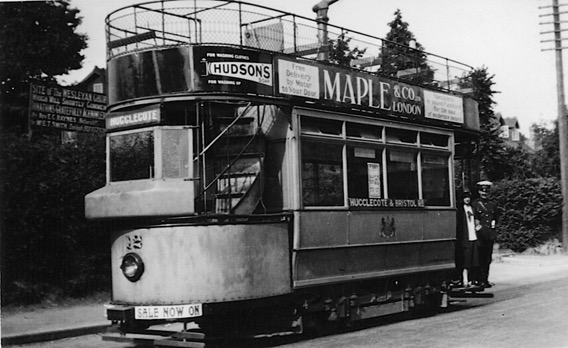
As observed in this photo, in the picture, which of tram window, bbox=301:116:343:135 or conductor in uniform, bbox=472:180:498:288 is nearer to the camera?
tram window, bbox=301:116:343:135

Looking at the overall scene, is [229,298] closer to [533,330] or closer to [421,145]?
→ [533,330]

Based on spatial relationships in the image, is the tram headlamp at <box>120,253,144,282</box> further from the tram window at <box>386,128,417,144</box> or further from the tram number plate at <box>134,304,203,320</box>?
the tram window at <box>386,128,417,144</box>

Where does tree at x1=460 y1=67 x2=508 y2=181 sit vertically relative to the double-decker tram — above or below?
above

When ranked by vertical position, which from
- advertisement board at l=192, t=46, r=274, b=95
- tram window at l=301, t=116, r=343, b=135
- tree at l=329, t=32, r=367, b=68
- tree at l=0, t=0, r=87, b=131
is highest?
tree at l=0, t=0, r=87, b=131

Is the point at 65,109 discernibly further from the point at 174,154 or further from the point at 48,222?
the point at 174,154

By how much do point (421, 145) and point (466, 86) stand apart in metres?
2.56

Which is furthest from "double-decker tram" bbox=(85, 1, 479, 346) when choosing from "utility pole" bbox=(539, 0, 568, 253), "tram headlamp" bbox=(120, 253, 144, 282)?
"utility pole" bbox=(539, 0, 568, 253)

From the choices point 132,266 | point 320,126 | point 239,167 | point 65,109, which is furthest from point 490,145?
point 132,266

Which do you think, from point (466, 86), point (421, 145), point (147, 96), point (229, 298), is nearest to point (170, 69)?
point (147, 96)

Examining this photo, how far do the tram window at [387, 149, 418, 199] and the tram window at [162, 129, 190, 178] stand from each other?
335cm

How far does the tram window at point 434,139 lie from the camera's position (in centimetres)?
1144

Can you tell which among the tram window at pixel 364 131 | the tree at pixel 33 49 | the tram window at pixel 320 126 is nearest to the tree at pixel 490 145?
the tree at pixel 33 49

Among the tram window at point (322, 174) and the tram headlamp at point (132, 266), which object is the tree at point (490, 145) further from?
the tram headlamp at point (132, 266)

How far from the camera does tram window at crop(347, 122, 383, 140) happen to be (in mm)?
9836
